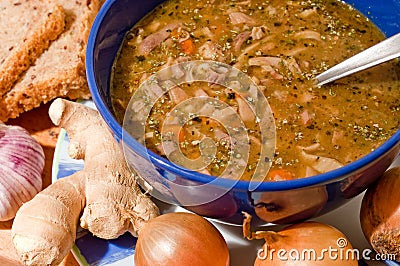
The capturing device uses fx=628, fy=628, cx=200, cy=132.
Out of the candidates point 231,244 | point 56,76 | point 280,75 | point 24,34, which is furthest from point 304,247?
point 24,34

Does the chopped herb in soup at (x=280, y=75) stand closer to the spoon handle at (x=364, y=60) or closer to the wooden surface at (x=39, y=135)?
the spoon handle at (x=364, y=60)

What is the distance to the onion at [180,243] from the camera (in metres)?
2.23

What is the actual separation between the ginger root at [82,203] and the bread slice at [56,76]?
0.39 m

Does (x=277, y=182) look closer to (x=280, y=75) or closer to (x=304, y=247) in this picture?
(x=304, y=247)

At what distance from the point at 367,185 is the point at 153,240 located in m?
0.82

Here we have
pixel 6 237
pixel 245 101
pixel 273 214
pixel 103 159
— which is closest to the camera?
pixel 273 214

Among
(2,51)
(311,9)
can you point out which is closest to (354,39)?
(311,9)

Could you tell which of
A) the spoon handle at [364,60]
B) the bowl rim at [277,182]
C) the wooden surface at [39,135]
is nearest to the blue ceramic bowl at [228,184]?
the bowl rim at [277,182]

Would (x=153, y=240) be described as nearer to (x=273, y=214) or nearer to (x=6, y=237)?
(x=273, y=214)

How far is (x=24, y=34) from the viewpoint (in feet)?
10.8

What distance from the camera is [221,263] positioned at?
90.1 inches

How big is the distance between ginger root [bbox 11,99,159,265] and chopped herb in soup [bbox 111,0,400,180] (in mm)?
238

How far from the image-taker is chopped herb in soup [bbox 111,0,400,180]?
7.69 feet

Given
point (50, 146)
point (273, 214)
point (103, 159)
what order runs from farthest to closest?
point (50, 146), point (103, 159), point (273, 214)
